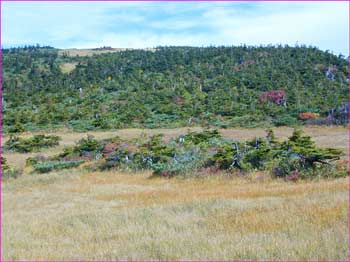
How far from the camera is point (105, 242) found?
331 inches

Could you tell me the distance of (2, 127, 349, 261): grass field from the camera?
7.38 metres

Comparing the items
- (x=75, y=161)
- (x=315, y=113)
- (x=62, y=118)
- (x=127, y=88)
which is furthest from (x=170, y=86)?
(x=75, y=161)

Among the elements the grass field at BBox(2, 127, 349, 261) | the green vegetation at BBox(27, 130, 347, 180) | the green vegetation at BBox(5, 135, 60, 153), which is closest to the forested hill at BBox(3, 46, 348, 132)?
the green vegetation at BBox(5, 135, 60, 153)

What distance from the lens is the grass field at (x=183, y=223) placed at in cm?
738

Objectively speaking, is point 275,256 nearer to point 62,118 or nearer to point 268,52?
point 62,118

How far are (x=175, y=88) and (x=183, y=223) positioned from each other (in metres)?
65.4

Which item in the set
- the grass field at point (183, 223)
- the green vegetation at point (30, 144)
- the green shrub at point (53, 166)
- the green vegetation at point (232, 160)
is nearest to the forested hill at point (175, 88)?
the green vegetation at point (30, 144)

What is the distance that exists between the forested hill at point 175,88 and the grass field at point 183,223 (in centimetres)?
3544

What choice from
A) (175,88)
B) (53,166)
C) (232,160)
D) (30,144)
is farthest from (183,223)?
(175,88)

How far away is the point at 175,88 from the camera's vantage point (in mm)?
74375

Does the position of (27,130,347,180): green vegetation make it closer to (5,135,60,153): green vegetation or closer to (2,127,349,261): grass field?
(2,127,349,261): grass field

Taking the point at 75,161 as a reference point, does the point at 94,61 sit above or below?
above

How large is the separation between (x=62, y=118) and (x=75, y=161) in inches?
1403

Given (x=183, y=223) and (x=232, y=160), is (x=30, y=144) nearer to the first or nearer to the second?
(x=232, y=160)
